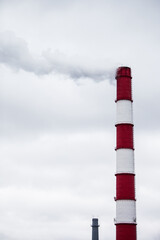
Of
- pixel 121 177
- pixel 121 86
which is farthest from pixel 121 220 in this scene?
pixel 121 86

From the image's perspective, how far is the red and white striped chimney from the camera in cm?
2914

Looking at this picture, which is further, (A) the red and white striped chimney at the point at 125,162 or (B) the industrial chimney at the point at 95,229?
(B) the industrial chimney at the point at 95,229

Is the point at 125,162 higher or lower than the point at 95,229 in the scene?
higher

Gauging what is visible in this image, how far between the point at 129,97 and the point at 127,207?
807cm

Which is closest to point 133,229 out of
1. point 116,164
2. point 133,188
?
point 133,188

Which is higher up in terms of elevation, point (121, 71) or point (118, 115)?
point (121, 71)

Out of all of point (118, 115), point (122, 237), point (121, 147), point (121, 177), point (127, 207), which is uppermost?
point (118, 115)

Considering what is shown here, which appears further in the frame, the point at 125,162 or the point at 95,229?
the point at 95,229

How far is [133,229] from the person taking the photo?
29.1 metres

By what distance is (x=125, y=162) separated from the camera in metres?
30.1

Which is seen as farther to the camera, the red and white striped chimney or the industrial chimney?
the industrial chimney

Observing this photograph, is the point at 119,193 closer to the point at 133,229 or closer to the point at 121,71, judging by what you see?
the point at 133,229

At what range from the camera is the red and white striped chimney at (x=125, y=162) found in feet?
95.6

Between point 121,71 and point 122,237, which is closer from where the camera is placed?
point 122,237
